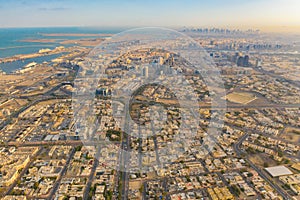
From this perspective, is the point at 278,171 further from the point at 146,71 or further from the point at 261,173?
the point at 146,71

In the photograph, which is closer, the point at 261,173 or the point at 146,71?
the point at 261,173

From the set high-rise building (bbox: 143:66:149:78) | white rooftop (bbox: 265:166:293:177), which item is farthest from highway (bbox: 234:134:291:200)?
high-rise building (bbox: 143:66:149:78)

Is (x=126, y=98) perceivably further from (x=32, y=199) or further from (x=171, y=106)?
(x=32, y=199)

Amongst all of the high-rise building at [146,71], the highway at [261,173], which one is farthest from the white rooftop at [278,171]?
the high-rise building at [146,71]

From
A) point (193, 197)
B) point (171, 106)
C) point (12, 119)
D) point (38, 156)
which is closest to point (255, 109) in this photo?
point (171, 106)

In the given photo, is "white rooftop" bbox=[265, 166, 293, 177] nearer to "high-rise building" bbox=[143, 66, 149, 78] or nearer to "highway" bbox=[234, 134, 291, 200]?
"highway" bbox=[234, 134, 291, 200]

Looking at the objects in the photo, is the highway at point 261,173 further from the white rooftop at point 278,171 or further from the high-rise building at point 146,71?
the high-rise building at point 146,71

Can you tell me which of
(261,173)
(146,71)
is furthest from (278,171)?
(146,71)

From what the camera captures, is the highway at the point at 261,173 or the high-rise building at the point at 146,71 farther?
the high-rise building at the point at 146,71

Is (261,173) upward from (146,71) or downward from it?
downward
